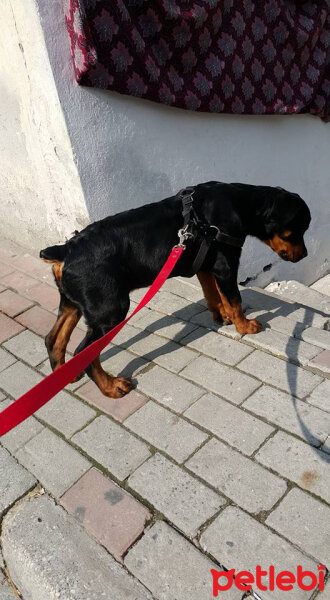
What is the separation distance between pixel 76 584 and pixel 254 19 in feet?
16.5

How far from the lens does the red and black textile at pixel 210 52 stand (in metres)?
3.44

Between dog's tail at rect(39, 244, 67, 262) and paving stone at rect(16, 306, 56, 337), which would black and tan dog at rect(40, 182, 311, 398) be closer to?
dog's tail at rect(39, 244, 67, 262)

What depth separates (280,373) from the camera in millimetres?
2691

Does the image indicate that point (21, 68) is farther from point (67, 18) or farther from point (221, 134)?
point (221, 134)

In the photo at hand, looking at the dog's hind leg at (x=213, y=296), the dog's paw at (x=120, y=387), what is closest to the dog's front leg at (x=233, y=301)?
the dog's hind leg at (x=213, y=296)

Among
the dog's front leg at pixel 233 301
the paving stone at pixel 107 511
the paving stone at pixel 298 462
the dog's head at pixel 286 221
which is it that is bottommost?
the paving stone at pixel 298 462

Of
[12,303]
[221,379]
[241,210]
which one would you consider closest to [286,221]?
[241,210]

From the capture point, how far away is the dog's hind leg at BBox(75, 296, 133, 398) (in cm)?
247

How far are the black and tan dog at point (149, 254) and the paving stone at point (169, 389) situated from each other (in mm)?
130

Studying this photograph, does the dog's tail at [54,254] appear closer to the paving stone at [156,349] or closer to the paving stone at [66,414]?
the paving stone at [66,414]

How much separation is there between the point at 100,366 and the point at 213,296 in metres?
1.06

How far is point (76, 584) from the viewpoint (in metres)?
1.72

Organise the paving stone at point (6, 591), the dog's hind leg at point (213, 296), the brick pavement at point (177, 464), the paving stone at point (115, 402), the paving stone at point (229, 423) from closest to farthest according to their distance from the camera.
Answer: the brick pavement at point (177, 464) → the paving stone at point (6, 591) → the paving stone at point (229, 423) → the paving stone at point (115, 402) → the dog's hind leg at point (213, 296)

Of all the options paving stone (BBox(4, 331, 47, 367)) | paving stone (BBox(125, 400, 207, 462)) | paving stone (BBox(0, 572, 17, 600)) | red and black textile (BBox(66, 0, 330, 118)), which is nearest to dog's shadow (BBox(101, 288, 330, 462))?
paving stone (BBox(125, 400, 207, 462))
